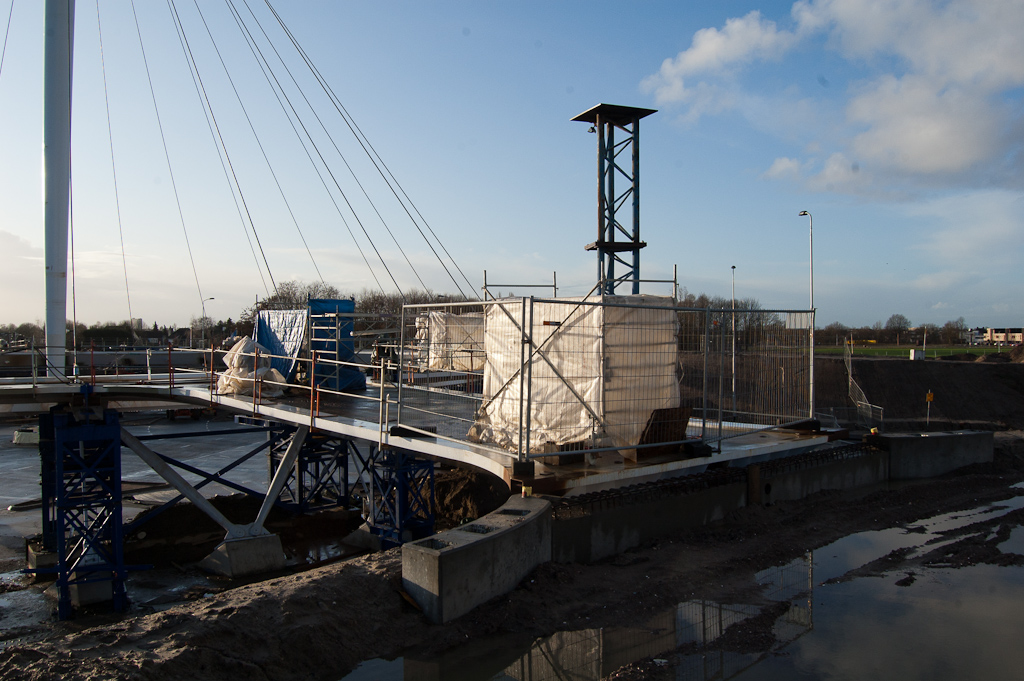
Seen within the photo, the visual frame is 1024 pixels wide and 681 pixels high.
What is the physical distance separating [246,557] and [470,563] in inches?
380

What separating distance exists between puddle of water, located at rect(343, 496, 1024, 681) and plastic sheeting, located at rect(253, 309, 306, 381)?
37.5ft

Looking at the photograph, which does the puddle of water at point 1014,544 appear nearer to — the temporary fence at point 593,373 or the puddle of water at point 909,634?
the puddle of water at point 909,634

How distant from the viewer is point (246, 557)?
1428 centimetres

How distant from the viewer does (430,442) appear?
10.3 m

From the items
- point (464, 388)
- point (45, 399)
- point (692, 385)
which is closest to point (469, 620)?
point (692, 385)

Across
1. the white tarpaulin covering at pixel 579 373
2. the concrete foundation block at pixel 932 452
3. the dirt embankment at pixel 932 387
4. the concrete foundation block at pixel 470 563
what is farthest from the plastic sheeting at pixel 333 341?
the dirt embankment at pixel 932 387

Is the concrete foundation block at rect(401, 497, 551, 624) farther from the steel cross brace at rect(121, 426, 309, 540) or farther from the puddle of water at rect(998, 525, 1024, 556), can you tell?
the steel cross brace at rect(121, 426, 309, 540)

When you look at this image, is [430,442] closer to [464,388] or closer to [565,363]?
[565,363]

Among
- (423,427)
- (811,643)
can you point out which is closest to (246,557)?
(423,427)

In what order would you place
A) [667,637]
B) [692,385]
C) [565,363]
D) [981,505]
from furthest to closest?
[981,505], [692,385], [565,363], [667,637]

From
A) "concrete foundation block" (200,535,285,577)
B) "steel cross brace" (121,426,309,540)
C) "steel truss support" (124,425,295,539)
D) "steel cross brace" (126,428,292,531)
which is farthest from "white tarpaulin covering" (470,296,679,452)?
"steel cross brace" (126,428,292,531)

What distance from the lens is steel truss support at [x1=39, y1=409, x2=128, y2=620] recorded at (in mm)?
12766

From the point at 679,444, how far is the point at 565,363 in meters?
2.48

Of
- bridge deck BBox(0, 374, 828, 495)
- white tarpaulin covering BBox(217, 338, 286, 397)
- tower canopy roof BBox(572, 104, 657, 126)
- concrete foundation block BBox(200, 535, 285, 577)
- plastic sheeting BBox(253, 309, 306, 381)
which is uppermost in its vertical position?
tower canopy roof BBox(572, 104, 657, 126)
